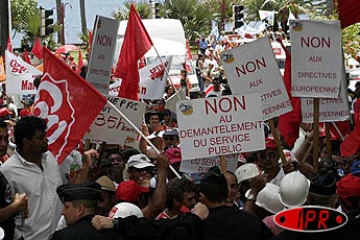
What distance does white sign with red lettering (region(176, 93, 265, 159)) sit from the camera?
310 inches

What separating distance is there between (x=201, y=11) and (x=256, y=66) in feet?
191

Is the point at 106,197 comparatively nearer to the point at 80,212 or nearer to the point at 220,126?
the point at 220,126

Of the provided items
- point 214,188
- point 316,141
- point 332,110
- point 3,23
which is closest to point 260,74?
point 316,141

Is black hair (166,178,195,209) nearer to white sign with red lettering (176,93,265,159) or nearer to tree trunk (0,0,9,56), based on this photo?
white sign with red lettering (176,93,265,159)

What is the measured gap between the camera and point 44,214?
7406 millimetres

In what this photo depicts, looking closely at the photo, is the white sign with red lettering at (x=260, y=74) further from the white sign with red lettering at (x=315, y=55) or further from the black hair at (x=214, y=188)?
the black hair at (x=214, y=188)

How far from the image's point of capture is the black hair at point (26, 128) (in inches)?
294

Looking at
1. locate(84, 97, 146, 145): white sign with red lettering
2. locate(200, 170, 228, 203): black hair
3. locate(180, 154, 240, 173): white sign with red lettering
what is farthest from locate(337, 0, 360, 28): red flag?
locate(200, 170, 228, 203): black hair

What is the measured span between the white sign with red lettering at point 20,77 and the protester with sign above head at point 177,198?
856cm

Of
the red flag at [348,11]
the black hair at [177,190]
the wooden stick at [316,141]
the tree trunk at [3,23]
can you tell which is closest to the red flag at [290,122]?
the red flag at [348,11]

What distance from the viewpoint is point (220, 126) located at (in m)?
7.95

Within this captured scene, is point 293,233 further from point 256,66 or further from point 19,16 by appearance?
point 19,16

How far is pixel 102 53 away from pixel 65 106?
1782 millimetres

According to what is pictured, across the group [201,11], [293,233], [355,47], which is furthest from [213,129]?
[201,11]
